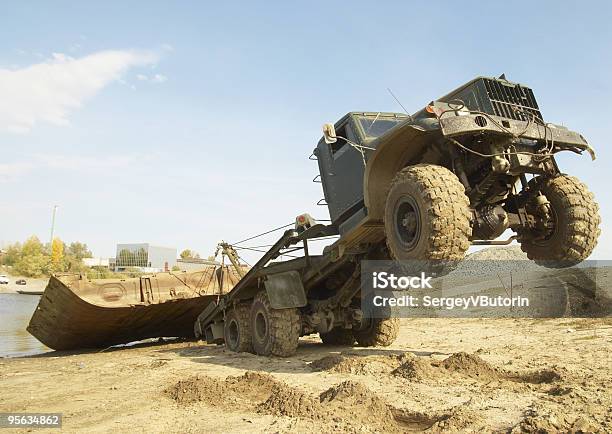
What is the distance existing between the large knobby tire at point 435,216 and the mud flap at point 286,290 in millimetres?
3382

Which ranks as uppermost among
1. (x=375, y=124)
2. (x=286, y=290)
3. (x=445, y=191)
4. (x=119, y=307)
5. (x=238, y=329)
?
(x=375, y=124)

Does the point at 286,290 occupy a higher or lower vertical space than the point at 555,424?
higher

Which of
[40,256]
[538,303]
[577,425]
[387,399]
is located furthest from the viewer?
[40,256]

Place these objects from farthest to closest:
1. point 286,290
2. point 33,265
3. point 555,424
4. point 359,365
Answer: point 33,265
point 286,290
point 359,365
point 555,424

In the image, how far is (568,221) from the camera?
5414 mm

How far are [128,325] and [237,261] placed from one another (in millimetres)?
2801

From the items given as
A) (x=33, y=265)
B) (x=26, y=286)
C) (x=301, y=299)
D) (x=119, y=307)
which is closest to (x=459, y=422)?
(x=301, y=299)

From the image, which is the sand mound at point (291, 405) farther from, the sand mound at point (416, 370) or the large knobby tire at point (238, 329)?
the large knobby tire at point (238, 329)

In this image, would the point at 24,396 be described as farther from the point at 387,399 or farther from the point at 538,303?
the point at 538,303

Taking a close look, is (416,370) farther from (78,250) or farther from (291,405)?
(78,250)

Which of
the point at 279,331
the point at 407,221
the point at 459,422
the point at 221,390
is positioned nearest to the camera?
the point at 459,422

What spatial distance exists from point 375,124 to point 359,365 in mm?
3241

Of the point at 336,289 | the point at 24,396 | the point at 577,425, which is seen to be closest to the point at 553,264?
the point at 577,425

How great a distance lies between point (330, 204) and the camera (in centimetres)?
698
